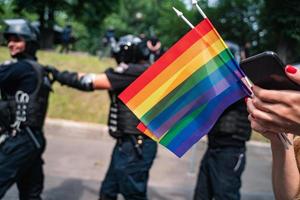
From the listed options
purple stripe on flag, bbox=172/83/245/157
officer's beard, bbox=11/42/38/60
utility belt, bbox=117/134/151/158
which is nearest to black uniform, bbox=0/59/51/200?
officer's beard, bbox=11/42/38/60

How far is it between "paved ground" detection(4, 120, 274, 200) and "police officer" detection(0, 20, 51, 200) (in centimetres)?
136

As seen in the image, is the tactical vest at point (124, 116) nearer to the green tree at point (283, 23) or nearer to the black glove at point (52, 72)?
the black glove at point (52, 72)

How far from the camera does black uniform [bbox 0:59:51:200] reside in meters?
3.79

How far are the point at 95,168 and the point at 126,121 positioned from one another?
3.07m

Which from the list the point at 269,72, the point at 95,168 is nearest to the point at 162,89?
the point at 269,72

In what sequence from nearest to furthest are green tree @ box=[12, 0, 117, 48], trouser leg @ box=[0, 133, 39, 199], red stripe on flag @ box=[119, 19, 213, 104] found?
red stripe on flag @ box=[119, 19, 213, 104], trouser leg @ box=[0, 133, 39, 199], green tree @ box=[12, 0, 117, 48]

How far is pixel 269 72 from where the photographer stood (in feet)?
4.38

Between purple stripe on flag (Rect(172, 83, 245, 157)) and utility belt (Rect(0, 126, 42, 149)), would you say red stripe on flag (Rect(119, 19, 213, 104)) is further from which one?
utility belt (Rect(0, 126, 42, 149))

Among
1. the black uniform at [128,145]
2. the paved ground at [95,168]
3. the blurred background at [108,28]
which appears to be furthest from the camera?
the paved ground at [95,168]

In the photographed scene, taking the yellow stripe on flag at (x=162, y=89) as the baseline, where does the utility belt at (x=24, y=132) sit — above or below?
below

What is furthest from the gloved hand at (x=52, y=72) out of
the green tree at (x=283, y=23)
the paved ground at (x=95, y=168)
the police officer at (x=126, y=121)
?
the green tree at (x=283, y=23)

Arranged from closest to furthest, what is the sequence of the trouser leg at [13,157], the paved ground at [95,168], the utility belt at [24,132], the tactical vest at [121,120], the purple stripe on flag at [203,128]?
the purple stripe on flag at [203,128]
the trouser leg at [13,157]
the utility belt at [24,132]
the tactical vest at [121,120]
the paved ground at [95,168]

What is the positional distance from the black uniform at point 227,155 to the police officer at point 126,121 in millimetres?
495

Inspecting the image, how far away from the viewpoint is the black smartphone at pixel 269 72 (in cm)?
130
